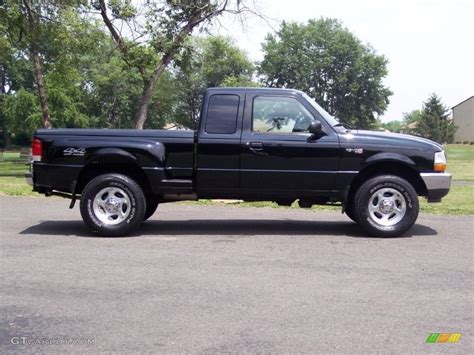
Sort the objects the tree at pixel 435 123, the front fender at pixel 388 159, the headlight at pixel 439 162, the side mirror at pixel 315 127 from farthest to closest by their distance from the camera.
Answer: the tree at pixel 435 123
the headlight at pixel 439 162
the front fender at pixel 388 159
the side mirror at pixel 315 127

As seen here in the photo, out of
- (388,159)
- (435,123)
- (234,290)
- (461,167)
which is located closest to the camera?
(234,290)

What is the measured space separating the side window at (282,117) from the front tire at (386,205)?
1206 mm

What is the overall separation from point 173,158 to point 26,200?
566 cm

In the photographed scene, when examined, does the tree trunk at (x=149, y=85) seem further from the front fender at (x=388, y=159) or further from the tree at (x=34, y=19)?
the front fender at (x=388, y=159)

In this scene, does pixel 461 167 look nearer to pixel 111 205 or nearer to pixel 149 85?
pixel 149 85

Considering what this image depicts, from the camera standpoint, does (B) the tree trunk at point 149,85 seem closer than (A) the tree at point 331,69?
Yes

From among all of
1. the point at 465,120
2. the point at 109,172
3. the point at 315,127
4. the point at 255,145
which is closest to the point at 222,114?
the point at 255,145

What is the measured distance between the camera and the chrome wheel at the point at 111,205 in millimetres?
7527

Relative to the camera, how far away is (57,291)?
4887 mm

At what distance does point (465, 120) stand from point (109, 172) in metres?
93.2

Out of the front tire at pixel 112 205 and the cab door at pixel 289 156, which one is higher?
the cab door at pixel 289 156

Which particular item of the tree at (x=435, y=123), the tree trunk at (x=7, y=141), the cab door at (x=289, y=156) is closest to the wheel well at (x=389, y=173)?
the cab door at (x=289, y=156)

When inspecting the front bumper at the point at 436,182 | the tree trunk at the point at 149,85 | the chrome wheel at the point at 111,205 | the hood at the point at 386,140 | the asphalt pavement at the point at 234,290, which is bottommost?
the asphalt pavement at the point at 234,290

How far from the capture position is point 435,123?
248 ft
